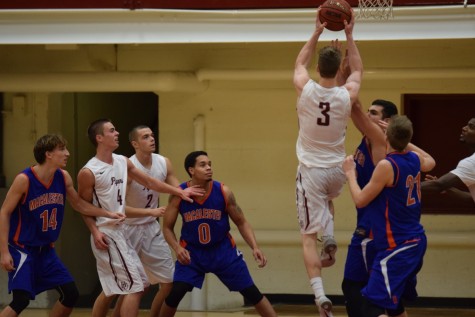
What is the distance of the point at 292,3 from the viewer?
11039 mm

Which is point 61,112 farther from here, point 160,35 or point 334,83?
point 334,83

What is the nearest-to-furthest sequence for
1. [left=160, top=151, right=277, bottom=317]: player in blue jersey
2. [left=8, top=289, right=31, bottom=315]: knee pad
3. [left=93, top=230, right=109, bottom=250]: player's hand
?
1. [left=8, top=289, right=31, bottom=315]: knee pad
2. [left=93, top=230, right=109, bottom=250]: player's hand
3. [left=160, top=151, right=277, bottom=317]: player in blue jersey

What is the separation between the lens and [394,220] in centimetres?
795

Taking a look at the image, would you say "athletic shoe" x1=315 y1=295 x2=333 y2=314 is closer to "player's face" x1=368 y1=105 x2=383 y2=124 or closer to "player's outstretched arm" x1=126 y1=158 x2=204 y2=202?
"player's face" x1=368 y1=105 x2=383 y2=124

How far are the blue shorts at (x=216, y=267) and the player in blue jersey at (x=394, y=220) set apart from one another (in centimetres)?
156

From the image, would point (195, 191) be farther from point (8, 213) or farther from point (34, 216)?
point (8, 213)

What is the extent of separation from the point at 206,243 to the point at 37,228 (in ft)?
4.81

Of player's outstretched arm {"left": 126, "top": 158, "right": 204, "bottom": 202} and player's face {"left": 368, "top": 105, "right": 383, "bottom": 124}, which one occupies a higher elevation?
player's face {"left": 368, "top": 105, "right": 383, "bottom": 124}

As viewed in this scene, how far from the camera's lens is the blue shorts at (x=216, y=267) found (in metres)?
9.27

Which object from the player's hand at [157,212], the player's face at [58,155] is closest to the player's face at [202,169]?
the player's hand at [157,212]

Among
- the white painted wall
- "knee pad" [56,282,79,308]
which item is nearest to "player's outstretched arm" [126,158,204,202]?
"knee pad" [56,282,79,308]

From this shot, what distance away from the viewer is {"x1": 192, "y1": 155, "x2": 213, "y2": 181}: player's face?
931 centimetres

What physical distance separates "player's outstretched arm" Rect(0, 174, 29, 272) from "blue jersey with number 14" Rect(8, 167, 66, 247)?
0.20 feet

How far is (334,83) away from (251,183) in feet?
13.6
